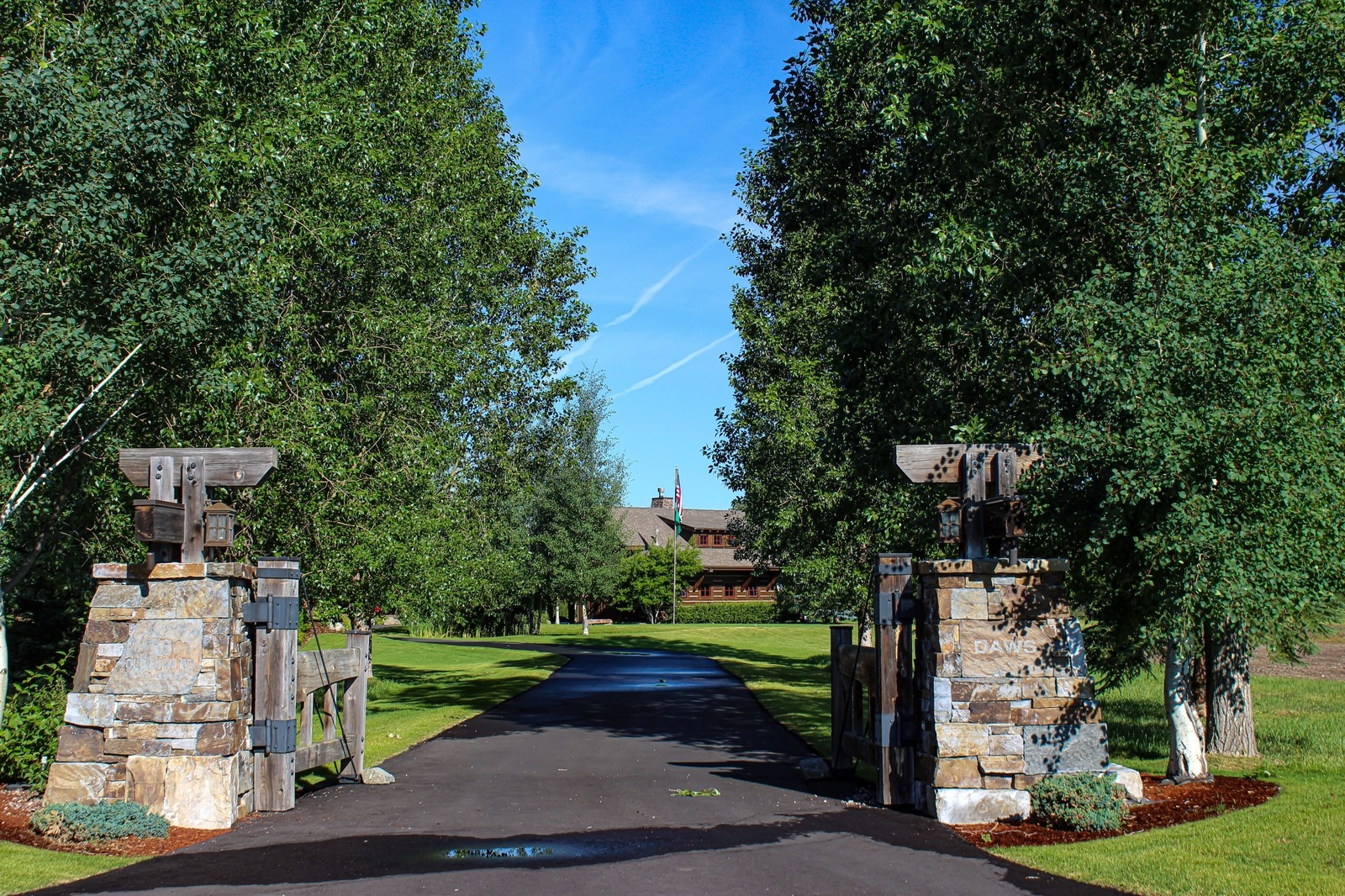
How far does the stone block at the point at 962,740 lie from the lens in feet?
31.1

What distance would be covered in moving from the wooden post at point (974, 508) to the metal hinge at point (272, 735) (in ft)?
22.4

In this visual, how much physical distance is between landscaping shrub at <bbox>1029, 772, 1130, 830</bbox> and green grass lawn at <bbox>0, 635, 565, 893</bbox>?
25.2 ft

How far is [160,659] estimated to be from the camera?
974cm

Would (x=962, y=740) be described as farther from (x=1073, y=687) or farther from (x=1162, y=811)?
(x=1162, y=811)

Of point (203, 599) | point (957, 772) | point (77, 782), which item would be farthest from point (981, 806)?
point (77, 782)

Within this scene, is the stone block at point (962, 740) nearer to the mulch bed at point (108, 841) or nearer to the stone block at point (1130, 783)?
the stone block at point (1130, 783)

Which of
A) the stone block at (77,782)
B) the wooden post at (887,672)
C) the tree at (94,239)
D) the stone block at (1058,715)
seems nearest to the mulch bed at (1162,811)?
the stone block at (1058,715)

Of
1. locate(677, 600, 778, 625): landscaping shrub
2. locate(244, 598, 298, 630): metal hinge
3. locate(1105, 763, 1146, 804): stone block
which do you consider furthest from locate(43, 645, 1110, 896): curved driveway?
locate(677, 600, 778, 625): landscaping shrub

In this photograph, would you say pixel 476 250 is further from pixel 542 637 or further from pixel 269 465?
pixel 542 637

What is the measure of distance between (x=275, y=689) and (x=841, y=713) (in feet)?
20.2

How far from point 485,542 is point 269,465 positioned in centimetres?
1459

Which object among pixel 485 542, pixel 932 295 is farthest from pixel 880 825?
pixel 485 542

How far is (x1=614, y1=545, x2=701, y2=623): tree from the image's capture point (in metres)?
68.4

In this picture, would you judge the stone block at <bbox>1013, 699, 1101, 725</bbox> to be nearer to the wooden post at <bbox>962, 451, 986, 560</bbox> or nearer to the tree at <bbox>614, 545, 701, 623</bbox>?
the wooden post at <bbox>962, 451, 986, 560</bbox>
